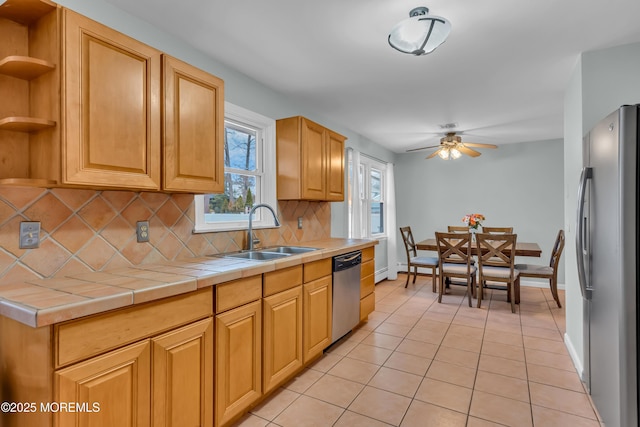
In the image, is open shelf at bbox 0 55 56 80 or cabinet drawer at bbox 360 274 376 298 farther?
cabinet drawer at bbox 360 274 376 298

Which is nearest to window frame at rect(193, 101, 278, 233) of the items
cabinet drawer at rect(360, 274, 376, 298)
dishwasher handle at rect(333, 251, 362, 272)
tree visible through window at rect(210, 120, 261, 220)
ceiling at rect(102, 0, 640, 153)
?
tree visible through window at rect(210, 120, 261, 220)

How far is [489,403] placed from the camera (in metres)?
2.11

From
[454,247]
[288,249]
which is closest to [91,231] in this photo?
[288,249]

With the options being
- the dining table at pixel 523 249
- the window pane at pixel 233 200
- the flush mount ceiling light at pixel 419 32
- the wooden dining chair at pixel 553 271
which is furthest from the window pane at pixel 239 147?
the wooden dining chair at pixel 553 271

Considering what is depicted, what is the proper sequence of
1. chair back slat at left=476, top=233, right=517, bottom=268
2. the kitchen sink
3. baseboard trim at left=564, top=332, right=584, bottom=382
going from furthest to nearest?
chair back slat at left=476, top=233, right=517, bottom=268 < the kitchen sink < baseboard trim at left=564, top=332, right=584, bottom=382

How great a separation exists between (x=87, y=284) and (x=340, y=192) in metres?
2.68

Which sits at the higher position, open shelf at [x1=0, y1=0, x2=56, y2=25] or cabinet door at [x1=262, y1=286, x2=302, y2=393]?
open shelf at [x1=0, y1=0, x2=56, y2=25]

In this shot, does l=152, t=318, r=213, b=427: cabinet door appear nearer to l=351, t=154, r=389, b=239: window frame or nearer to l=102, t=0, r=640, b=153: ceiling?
l=102, t=0, r=640, b=153: ceiling

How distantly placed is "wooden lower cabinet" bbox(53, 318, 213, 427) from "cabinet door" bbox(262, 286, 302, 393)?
44cm

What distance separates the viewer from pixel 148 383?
4.58 ft

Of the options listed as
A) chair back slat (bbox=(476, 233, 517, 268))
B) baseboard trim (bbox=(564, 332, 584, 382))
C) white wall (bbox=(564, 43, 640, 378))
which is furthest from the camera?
chair back slat (bbox=(476, 233, 517, 268))

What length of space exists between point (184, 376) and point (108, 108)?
1311mm

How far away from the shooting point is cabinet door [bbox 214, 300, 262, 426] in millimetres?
1727

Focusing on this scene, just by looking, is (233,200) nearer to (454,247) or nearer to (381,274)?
(454,247)
